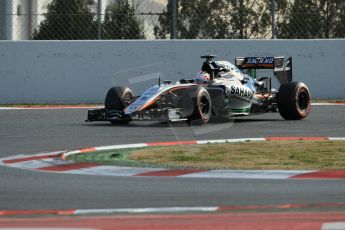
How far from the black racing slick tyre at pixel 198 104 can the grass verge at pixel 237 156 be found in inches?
131

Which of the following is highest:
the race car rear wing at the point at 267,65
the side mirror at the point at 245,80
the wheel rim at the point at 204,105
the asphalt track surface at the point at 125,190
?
the race car rear wing at the point at 267,65

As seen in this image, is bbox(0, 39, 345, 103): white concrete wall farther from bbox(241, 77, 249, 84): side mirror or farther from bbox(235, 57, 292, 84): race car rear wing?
bbox(241, 77, 249, 84): side mirror

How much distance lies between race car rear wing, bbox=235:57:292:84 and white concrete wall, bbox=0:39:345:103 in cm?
408

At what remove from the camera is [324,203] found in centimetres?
780

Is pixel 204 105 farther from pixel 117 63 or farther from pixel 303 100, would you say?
pixel 117 63

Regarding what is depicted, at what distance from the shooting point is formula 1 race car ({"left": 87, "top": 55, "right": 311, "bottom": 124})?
16812 mm

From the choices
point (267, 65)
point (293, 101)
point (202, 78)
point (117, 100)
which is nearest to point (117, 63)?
point (267, 65)

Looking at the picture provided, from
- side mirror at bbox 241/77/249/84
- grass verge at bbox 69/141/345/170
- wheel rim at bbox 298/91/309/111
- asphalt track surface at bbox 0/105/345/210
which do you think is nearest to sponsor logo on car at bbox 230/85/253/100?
side mirror at bbox 241/77/249/84

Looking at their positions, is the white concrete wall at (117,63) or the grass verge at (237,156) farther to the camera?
the white concrete wall at (117,63)

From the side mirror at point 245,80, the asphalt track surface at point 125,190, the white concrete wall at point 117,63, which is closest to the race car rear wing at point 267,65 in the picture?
the side mirror at point 245,80

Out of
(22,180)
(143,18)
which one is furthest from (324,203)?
(143,18)

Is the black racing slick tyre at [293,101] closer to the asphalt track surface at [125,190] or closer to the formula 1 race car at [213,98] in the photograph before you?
the formula 1 race car at [213,98]

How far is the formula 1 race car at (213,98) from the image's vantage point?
662 inches

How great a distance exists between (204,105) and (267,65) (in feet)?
7.69
